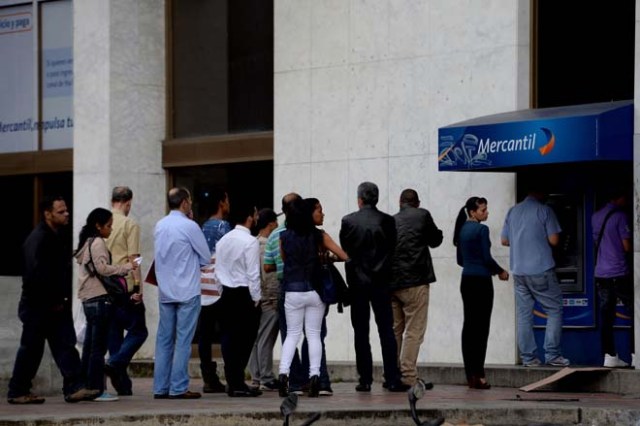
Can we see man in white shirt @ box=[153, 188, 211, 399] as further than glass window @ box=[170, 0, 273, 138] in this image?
No

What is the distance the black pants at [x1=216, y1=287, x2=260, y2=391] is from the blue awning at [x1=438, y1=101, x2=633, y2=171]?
9.84 ft

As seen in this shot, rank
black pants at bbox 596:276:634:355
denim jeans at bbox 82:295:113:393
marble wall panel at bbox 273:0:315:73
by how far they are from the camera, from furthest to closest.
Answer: marble wall panel at bbox 273:0:315:73 < black pants at bbox 596:276:634:355 < denim jeans at bbox 82:295:113:393

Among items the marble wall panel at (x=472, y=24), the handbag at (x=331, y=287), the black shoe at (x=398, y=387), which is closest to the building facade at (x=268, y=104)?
the marble wall panel at (x=472, y=24)

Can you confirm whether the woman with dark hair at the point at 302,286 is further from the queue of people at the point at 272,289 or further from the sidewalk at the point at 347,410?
the sidewalk at the point at 347,410

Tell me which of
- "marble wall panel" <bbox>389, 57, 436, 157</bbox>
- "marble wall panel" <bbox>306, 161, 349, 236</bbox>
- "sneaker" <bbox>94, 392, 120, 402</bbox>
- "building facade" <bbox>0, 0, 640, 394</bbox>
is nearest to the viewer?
"sneaker" <bbox>94, 392, 120, 402</bbox>

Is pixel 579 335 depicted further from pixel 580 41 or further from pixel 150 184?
pixel 150 184

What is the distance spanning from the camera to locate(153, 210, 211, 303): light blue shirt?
13.5 metres

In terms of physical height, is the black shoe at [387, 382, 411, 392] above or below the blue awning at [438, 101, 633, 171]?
below

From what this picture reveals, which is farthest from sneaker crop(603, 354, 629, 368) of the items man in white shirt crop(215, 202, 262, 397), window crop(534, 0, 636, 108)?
man in white shirt crop(215, 202, 262, 397)

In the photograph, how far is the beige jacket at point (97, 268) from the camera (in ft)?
43.4

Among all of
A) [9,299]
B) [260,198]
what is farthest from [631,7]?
[9,299]

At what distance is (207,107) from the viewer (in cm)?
2016

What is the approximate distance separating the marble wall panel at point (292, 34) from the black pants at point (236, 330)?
494 centimetres

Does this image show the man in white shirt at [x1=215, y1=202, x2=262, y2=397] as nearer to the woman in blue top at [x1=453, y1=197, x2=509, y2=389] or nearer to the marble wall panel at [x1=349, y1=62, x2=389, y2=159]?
the woman in blue top at [x1=453, y1=197, x2=509, y2=389]
